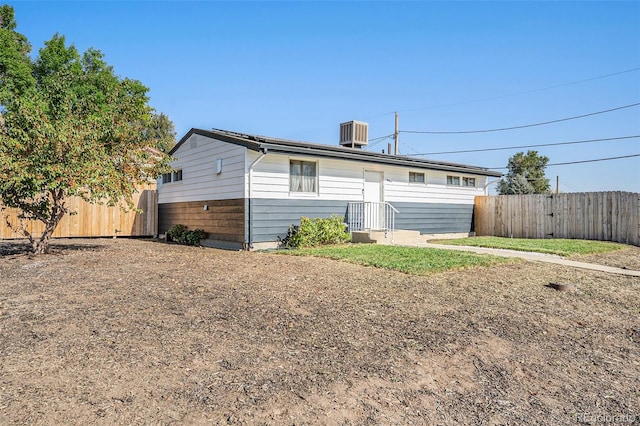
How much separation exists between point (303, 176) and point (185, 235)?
186 inches

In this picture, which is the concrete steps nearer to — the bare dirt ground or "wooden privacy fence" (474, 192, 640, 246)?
"wooden privacy fence" (474, 192, 640, 246)

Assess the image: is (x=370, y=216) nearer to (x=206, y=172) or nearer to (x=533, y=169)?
(x=206, y=172)

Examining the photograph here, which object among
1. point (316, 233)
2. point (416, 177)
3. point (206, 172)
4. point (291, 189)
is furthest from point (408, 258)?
point (206, 172)

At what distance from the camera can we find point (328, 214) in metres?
12.7

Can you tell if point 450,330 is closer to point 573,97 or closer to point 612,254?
point 612,254

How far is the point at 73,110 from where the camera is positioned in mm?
10266

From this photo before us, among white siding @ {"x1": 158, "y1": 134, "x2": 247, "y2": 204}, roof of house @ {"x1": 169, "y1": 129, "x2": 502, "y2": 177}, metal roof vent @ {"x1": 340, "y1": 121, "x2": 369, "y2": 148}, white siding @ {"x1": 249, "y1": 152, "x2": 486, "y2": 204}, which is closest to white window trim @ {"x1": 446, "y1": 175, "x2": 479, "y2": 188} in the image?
white siding @ {"x1": 249, "y1": 152, "x2": 486, "y2": 204}

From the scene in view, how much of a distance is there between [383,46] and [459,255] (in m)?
9.04

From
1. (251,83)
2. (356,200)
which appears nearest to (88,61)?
(251,83)

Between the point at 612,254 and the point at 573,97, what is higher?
the point at 573,97

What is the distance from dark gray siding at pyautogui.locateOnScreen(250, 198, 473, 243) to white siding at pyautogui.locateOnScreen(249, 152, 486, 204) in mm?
199

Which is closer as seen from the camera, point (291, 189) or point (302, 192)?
point (291, 189)

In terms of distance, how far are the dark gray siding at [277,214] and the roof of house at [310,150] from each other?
4.86 feet

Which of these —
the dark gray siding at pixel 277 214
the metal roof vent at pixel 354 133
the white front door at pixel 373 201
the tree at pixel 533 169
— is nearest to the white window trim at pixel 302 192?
the dark gray siding at pixel 277 214
